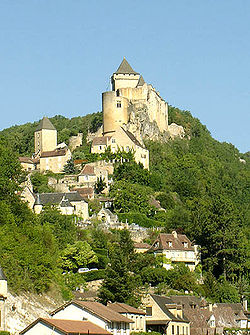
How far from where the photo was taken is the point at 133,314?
57188mm

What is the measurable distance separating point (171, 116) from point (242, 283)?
53.7m

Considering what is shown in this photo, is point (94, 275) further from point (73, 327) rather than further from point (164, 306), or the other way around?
point (73, 327)

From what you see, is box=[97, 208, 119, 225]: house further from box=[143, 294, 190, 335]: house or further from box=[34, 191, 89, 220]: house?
box=[143, 294, 190, 335]: house

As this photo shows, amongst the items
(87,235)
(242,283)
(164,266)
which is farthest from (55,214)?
(242,283)

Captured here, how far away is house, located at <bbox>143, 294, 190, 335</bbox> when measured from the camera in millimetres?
60062

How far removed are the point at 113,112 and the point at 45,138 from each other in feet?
35.3

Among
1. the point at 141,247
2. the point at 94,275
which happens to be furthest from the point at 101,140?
the point at 94,275

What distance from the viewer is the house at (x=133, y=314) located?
56.4 m

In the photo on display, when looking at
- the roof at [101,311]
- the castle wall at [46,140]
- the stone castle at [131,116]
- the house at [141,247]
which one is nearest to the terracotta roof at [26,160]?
the castle wall at [46,140]

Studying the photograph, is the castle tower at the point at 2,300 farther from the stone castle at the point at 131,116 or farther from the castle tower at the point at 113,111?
the castle tower at the point at 113,111

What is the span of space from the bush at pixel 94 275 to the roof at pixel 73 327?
2318cm

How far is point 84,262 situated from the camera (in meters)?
76.0

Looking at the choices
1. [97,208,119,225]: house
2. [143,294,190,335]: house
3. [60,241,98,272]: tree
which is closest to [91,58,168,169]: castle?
[97,208,119,225]: house

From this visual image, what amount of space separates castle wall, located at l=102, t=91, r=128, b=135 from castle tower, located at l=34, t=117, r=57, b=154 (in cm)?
807
